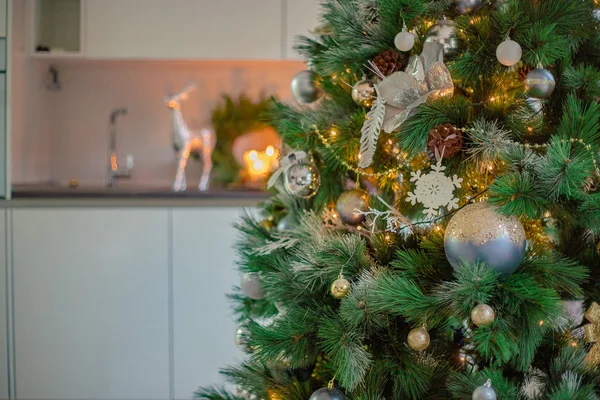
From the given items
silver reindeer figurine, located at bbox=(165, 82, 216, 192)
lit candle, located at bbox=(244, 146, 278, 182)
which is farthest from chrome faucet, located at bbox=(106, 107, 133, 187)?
lit candle, located at bbox=(244, 146, 278, 182)

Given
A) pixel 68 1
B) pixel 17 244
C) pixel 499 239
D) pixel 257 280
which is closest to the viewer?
pixel 499 239

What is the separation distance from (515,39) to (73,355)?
5.94 feet

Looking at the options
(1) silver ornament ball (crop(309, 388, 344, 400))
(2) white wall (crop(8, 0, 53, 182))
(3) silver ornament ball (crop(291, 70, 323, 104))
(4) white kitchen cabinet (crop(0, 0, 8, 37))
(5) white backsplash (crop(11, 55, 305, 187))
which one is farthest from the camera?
(5) white backsplash (crop(11, 55, 305, 187))

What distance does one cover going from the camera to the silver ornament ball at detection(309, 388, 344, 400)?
74cm

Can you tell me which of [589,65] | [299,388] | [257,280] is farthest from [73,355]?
[589,65]

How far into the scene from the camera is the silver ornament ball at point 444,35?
32.3 inches

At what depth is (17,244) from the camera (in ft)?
6.81

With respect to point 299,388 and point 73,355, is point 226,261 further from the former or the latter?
point 299,388

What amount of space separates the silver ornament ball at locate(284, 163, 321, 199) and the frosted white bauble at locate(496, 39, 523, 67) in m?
0.32

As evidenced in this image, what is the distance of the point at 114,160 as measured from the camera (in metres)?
2.54

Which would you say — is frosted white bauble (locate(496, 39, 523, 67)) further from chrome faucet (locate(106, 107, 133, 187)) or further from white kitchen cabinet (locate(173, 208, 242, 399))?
chrome faucet (locate(106, 107, 133, 187))

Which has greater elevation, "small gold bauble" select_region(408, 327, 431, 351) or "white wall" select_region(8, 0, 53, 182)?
"white wall" select_region(8, 0, 53, 182)

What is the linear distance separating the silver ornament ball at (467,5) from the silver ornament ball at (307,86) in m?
0.26

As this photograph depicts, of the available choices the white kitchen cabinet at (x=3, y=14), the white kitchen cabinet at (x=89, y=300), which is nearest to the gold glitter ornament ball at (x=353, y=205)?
the white kitchen cabinet at (x=89, y=300)
